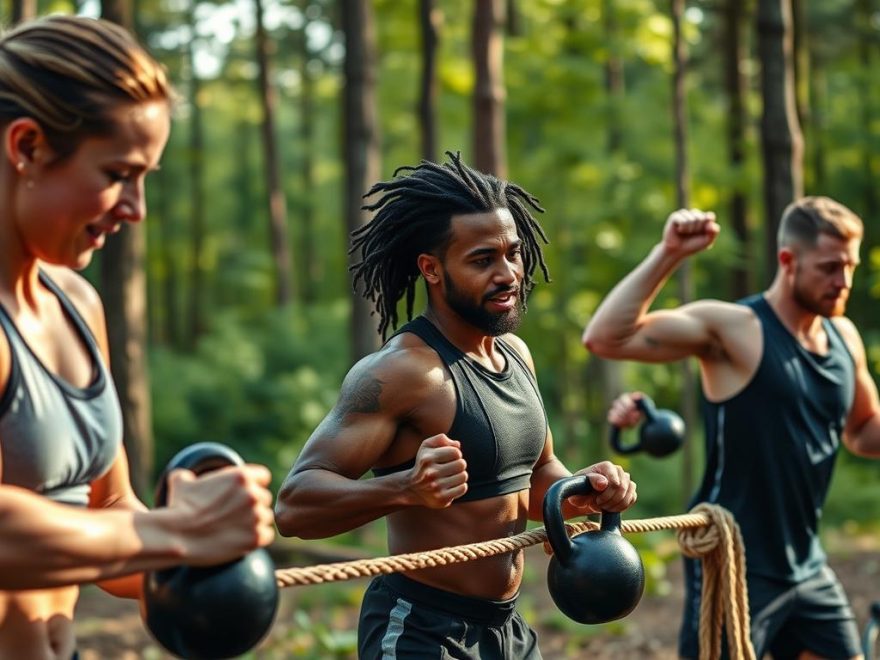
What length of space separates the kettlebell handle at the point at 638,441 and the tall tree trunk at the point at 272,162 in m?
18.3

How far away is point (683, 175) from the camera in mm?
10703

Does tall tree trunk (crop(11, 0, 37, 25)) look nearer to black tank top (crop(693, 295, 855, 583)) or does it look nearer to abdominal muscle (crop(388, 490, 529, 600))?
black tank top (crop(693, 295, 855, 583))

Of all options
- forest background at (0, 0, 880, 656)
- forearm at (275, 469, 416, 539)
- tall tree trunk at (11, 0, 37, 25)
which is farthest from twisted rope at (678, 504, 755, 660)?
tall tree trunk at (11, 0, 37, 25)

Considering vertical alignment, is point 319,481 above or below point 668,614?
above

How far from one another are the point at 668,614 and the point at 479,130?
5098 millimetres

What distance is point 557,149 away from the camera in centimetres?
1473

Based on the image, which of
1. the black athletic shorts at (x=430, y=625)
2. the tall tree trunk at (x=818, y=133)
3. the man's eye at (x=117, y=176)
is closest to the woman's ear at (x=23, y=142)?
the man's eye at (x=117, y=176)

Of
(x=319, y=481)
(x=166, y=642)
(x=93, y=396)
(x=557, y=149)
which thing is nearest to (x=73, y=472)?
(x=93, y=396)

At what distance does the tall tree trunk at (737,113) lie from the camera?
730 inches

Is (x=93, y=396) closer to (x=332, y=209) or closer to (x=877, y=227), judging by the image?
(x=877, y=227)

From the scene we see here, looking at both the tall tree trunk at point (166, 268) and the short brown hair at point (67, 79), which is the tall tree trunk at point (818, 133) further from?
the short brown hair at point (67, 79)

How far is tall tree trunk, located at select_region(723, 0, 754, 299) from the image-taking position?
18531mm

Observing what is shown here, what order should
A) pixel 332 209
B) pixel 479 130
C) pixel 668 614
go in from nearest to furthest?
pixel 668 614 < pixel 479 130 < pixel 332 209

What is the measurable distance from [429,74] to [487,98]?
204 centimetres
